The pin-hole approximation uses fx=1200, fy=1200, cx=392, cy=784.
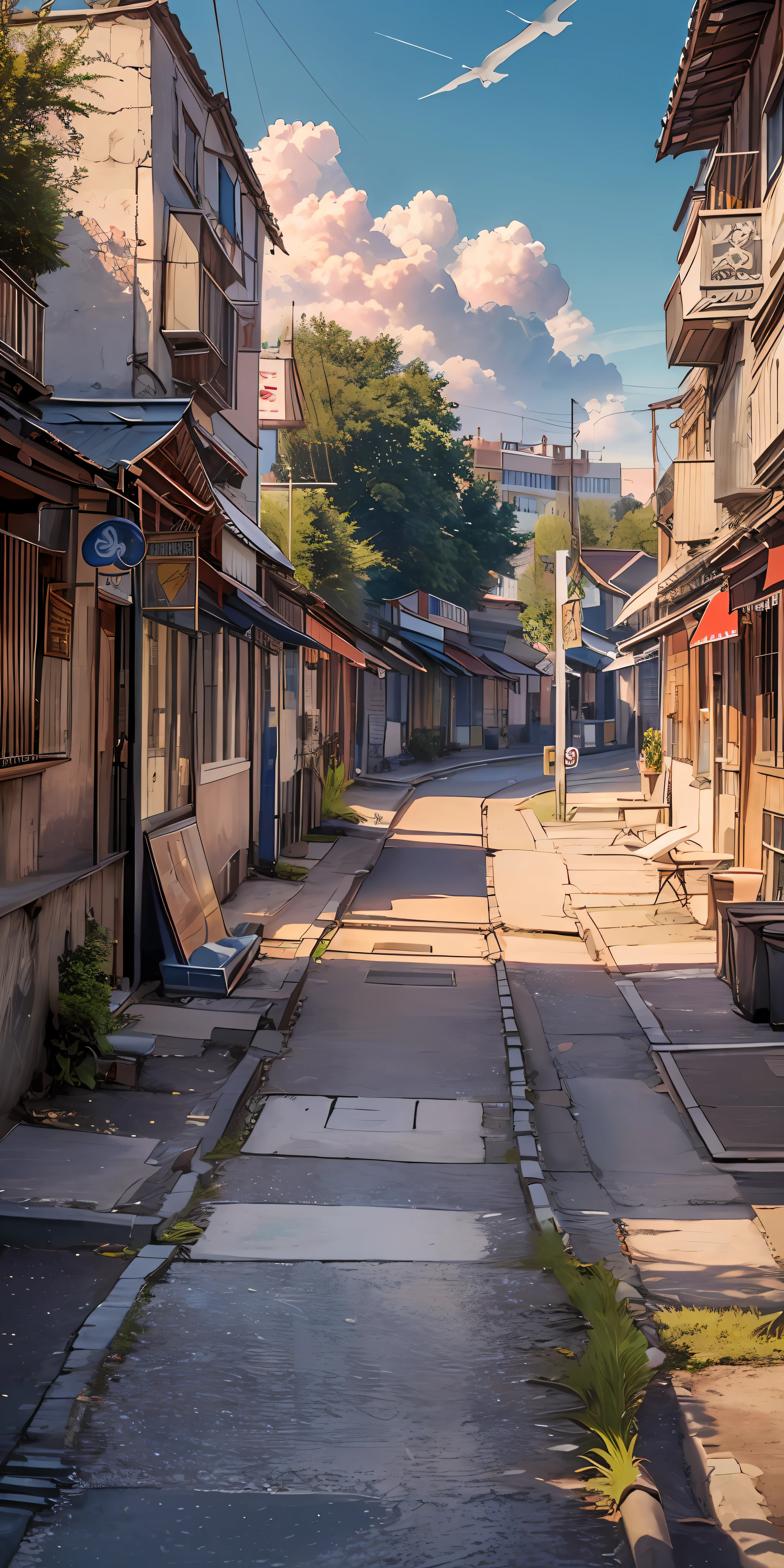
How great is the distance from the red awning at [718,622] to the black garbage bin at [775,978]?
491cm

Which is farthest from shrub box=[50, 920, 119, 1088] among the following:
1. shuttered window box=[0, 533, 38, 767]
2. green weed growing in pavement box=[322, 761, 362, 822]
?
green weed growing in pavement box=[322, 761, 362, 822]

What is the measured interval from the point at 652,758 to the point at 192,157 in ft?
58.9

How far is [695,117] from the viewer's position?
17.4 m

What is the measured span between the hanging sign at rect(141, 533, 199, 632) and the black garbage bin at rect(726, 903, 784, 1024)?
5893 mm

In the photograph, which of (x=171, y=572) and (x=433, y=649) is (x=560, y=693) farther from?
(x=171, y=572)

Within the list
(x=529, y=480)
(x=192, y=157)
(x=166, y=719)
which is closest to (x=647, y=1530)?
(x=166, y=719)

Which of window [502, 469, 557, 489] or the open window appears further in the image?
window [502, 469, 557, 489]

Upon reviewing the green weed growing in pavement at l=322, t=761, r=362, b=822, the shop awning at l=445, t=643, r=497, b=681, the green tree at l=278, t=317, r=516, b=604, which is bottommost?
the green weed growing in pavement at l=322, t=761, r=362, b=822

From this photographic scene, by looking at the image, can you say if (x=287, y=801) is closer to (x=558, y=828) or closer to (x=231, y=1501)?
(x=558, y=828)

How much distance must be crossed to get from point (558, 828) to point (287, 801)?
7501 millimetres

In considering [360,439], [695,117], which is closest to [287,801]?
[695,117]

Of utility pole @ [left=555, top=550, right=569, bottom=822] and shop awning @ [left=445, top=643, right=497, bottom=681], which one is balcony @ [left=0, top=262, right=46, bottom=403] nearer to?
utility pole @ [left=555, top=550, right=569, bottom=822]

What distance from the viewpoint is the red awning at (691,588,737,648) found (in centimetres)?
1462

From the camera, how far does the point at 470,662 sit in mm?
48562
